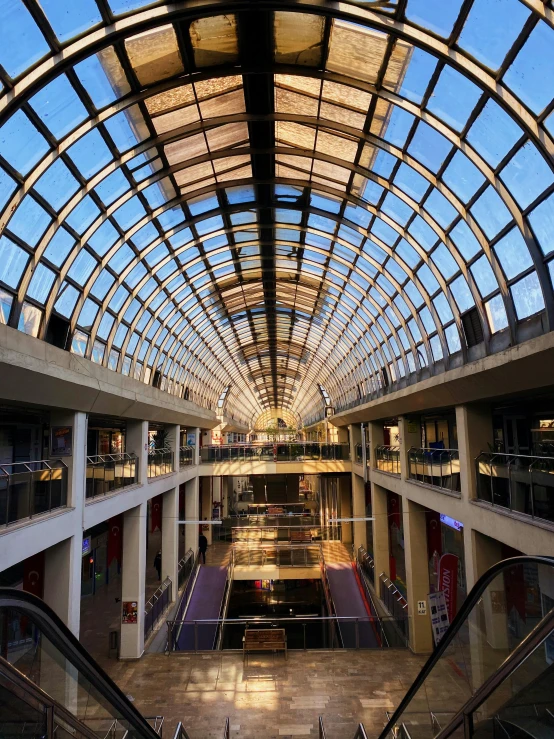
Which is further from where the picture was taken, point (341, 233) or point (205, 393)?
point (205, 393)

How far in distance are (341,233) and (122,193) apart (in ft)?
30.5

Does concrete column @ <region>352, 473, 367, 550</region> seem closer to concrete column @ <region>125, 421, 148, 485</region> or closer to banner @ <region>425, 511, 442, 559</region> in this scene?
banner @ <region>425, 511, 442, 559</region>

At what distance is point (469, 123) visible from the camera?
1173 cm

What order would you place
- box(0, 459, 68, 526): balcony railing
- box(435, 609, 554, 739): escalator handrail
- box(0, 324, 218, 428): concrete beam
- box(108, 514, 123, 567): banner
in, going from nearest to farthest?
box(435, 609, 554, 739): escalator handrail < box(0, 459, 68, 526): balcony railing < box(0, 324, 218, 428): concrete beam < box(108, 514, 123, 567): banner

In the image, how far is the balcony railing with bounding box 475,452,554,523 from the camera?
1061cm

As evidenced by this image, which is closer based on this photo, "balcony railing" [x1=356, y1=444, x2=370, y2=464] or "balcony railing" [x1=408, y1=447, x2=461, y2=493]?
"balcony railing" [x1=408, y1=447, x2=461, y2=493]

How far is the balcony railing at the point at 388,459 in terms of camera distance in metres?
24.1

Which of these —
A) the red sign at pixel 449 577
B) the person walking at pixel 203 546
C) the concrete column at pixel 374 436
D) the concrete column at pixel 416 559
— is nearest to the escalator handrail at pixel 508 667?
the red sign at pixel 449 577

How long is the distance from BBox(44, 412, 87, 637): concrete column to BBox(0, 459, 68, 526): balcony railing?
36 cm

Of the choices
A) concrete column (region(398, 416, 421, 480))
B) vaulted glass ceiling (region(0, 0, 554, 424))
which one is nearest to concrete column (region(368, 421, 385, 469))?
concrete column (region(398, 416, 421, 480))

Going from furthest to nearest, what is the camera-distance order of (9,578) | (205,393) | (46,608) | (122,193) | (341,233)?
1. (205,393)
2. (341,233)
3. (9,578)
4. (122,193)
5. (46,608)

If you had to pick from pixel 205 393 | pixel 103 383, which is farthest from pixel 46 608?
pixel 205 393

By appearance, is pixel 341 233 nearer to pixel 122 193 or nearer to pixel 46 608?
pixel 122 193

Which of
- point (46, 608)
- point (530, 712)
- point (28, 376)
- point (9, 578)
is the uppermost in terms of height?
point (28, 376)
